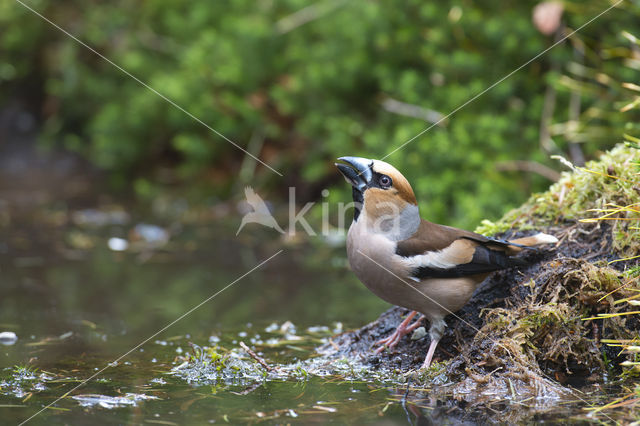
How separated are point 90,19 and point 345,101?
4760 mm

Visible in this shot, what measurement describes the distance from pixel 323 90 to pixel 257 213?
194 centimetres

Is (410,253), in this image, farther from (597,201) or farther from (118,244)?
(118,244)

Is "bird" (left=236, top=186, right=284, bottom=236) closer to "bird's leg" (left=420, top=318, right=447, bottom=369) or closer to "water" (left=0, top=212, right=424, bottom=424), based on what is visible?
"water" (left=0, top=212, right=424, bottom=424)

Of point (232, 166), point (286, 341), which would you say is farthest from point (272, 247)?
point (286, 341)

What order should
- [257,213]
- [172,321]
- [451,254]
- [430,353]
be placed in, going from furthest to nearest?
[257,213], [172,321], [451,254], [430,353]

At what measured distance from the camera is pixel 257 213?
9914mm

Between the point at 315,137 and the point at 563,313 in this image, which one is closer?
the point at 563,313

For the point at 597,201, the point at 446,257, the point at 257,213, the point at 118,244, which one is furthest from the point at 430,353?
the point at 257,213

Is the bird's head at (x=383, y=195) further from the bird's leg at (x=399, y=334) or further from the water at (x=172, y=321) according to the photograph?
the water at (x=172, y=321)

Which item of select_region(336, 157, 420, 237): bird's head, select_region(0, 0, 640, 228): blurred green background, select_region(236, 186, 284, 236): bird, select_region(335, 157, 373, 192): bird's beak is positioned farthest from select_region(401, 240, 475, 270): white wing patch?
select_region(236, 186, 284, 236): bird

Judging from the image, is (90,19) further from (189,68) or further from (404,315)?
(404,315)

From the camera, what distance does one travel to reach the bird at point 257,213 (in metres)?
9.55

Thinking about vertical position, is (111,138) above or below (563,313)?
above

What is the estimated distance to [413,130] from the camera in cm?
806
